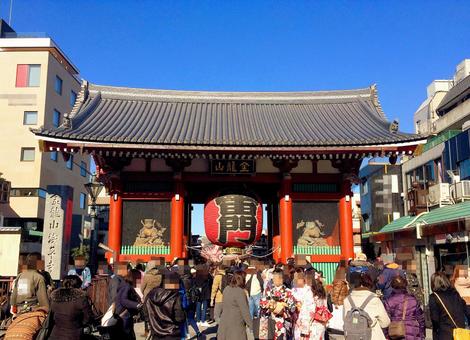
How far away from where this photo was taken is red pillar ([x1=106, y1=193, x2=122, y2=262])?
14.4m

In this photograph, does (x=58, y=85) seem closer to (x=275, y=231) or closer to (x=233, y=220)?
(x=275, y=231)

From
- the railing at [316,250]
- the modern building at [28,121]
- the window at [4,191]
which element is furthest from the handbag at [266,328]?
the modern building at [28,121]

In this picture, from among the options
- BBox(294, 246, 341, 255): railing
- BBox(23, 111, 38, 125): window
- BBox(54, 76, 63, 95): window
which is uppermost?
BBox(54, 76, 63, 95): window

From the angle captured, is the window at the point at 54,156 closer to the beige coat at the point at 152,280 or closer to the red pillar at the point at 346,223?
the red pillar at the point at 346,223

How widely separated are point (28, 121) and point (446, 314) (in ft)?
122

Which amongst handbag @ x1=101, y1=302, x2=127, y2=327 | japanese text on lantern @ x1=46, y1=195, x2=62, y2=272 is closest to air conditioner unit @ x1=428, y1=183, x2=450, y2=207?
japanese text on lantern @ x1=46, y1=195, x2=62, y2=272

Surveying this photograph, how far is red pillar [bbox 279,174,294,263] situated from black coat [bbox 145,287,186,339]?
9173 mm

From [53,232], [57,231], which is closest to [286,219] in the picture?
[57,231]

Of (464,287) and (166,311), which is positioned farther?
(464,287)

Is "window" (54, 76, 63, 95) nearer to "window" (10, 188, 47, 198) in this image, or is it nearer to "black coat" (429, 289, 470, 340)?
"window" (10, 188, 47, 198)

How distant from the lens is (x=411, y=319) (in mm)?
5613

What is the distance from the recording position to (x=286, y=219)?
48.6ft

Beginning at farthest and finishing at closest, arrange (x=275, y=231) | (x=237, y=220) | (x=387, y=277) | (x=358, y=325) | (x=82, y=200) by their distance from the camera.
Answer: (x=82, y=200)
(x=275, y=231)
(x=237, y=220)
(x=387, y=277)
(x=358, y=325)

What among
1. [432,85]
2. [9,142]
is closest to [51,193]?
[9,142]
